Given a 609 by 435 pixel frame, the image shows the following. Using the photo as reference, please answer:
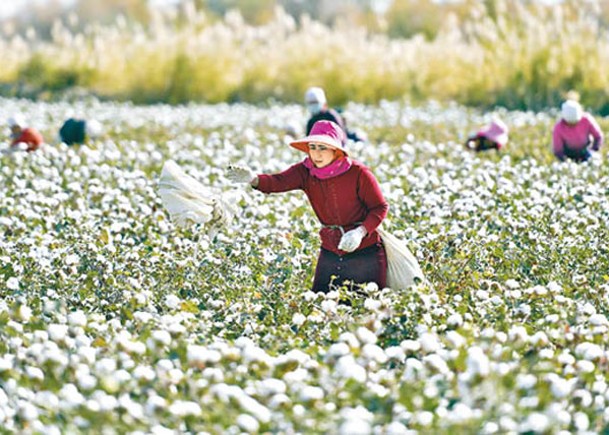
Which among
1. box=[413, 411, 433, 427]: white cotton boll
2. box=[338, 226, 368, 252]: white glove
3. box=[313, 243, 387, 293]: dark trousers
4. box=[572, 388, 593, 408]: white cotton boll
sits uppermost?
box=[413, 411, 433, 427]: white cotton boll

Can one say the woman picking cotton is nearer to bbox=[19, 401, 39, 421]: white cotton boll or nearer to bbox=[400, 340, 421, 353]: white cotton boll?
bbox=[400, 340, 421, 353]: white cotton boll

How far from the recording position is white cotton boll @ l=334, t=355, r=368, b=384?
14.7 ft

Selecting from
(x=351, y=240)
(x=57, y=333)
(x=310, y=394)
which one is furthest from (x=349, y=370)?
(x=351, y=240)

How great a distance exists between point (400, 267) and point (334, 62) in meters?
15.7

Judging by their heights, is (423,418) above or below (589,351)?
above

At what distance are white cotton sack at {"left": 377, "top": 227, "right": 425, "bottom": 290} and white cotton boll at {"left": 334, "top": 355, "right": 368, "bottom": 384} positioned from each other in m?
2.35

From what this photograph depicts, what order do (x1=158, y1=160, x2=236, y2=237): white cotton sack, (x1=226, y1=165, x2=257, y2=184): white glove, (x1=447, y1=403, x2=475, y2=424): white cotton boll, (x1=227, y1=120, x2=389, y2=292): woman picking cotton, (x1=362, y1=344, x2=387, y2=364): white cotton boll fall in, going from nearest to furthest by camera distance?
(x1=447, y1=403, x2=475, y2=424): white cotton boll, (x1=362, y1=344, x2=387, y2=364): white cotton boll, (x1=227, y1=120, x2=389, y2=292): woman picking cotton, (x1=226, y1=165, x2=257, y2=184): white glove, (x1=158, y1=160, x2=236, y2=237): white cotton sack

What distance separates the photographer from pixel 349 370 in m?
4.50

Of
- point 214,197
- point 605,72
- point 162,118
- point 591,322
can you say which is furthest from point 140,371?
point 605,72

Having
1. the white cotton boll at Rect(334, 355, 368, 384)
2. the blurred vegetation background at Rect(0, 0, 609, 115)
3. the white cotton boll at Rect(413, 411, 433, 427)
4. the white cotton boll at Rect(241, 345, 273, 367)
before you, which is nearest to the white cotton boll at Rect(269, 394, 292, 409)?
the white cotton boll at Rect(334, 355, 368, 384)

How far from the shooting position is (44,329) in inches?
213

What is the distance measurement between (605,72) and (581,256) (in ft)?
39.1

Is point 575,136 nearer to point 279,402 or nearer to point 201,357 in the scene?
point 201,357

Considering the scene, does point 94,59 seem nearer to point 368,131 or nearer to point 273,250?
point 368,131
